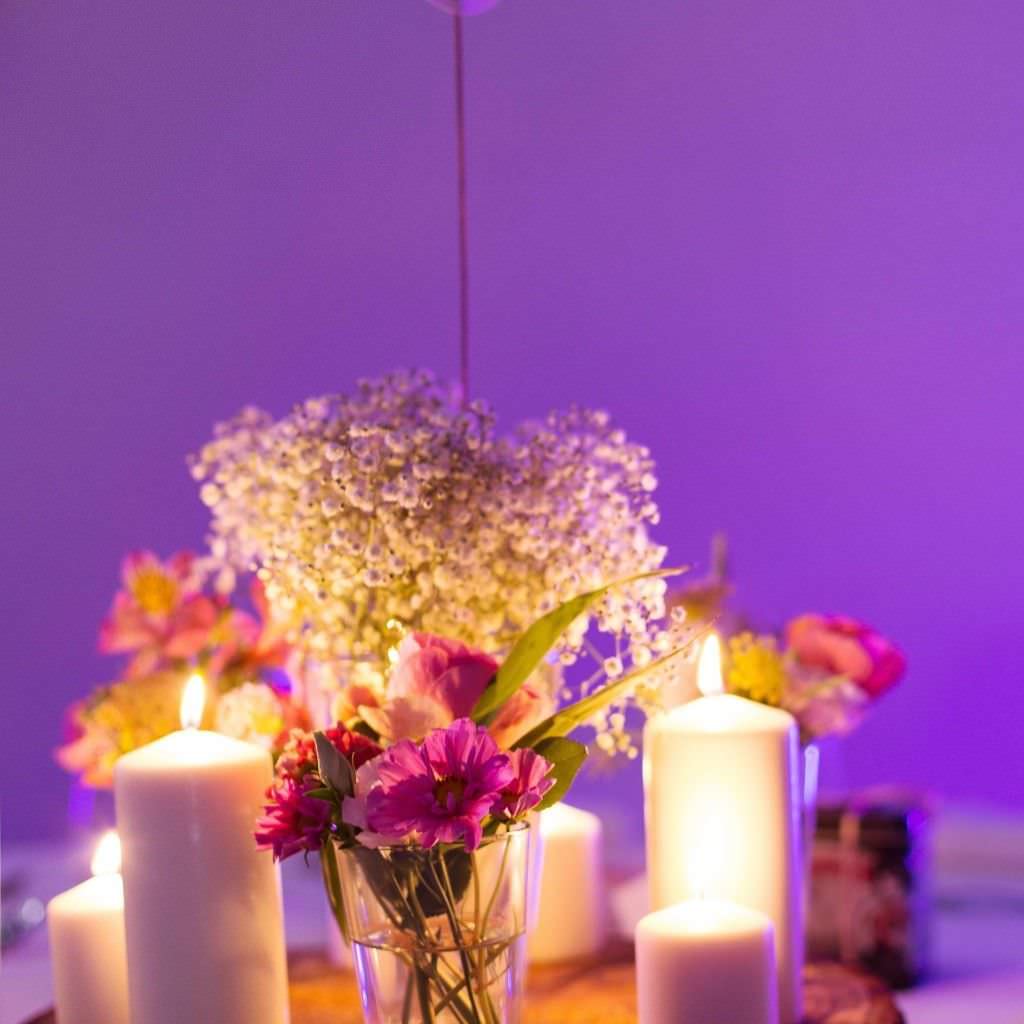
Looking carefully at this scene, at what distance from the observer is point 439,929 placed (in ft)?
2.57

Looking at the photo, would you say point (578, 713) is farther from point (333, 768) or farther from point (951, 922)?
point (951, 922)

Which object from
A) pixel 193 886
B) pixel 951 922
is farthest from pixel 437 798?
pixel 951 922

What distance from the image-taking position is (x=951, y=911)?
1.45 m

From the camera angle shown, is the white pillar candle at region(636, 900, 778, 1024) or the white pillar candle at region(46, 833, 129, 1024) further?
the white pillar candle at region(46, 833, 129, 1024)

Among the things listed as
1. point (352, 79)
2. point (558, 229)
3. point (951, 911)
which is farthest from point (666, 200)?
point (951, 911)

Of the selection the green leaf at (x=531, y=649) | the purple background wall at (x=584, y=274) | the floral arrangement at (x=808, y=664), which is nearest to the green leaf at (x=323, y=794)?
the green leaf at (x=531, y=649)

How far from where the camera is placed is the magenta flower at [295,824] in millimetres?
735

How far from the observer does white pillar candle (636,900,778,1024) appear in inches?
31.4

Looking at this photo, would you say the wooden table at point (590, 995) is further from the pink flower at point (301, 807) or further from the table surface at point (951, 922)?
the pink flower at point (301, 807)

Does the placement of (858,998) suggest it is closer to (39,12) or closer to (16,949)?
(16,949)

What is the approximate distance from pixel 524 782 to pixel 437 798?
0.05m

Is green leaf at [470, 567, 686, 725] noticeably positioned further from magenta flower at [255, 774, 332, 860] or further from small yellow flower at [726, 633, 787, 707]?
small yellow flower at [726, 633, 787, 707]

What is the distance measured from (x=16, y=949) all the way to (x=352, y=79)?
126 centimetres

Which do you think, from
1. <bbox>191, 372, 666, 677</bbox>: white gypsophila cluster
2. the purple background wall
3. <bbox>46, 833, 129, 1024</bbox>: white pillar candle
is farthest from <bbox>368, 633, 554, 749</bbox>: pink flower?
the purple background wall
